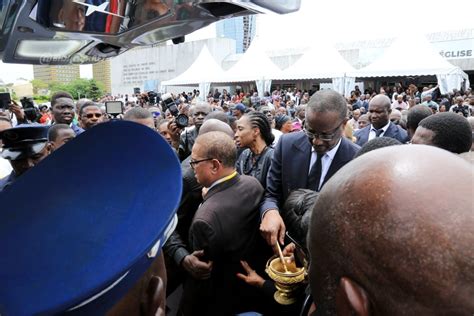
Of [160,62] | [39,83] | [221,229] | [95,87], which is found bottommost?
[221,229]

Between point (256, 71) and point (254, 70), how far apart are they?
171 mm

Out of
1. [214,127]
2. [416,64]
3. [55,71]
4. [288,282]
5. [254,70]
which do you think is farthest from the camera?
[254,70]

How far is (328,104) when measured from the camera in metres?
2.67

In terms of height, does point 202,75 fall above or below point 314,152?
above

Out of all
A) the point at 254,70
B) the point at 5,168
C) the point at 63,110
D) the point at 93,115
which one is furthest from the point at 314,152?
the point at 254,70

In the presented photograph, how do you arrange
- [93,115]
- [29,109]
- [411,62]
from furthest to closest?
[411,62] < [29,109] < [93,115]

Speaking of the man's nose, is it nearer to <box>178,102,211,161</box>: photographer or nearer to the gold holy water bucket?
the gold holy water bucket

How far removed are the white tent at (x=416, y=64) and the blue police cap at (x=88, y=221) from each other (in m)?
16.9

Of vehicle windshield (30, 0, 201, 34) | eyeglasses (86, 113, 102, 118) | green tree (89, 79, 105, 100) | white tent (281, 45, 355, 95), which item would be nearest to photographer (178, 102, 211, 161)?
eyeglasses (86, 113, 102, 118)

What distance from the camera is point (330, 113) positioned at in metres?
2.66

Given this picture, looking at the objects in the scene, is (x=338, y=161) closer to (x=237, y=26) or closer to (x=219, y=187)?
(x=219, y=187)

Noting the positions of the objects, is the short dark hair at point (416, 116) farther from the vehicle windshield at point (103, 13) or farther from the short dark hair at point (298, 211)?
the vehicle windshield at point (103, 13)

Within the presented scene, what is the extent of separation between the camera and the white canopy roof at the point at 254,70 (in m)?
20.9

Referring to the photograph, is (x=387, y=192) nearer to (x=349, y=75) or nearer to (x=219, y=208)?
(x=219, y=208)
